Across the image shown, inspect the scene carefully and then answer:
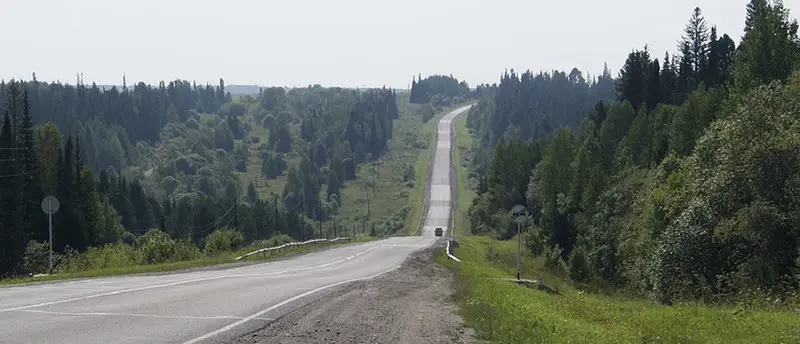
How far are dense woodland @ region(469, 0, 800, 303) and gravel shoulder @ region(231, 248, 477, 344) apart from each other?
11.9 m

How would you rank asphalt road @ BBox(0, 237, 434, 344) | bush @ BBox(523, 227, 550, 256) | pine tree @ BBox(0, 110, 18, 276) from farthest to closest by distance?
bush @ BBox(523, 227, 550, 256) < pine tree @ BBox(0, 110, 18, 276) < asphalt road @ BBox(0, 237, 434, 344)

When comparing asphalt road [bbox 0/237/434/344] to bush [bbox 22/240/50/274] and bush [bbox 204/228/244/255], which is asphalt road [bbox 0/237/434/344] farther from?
bush [bbox 22/240/50/274]

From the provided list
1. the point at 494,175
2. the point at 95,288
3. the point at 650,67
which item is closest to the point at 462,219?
the point at 494,175

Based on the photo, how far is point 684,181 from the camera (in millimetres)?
52250

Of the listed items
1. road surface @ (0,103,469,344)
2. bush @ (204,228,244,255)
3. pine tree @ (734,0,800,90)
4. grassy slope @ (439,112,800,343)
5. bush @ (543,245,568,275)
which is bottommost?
bush @ (543,245,568,275)

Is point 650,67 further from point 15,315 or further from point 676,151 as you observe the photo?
point 15,315

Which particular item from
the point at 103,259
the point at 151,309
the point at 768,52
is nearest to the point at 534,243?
the point at 768,52

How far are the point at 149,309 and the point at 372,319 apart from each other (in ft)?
13.4

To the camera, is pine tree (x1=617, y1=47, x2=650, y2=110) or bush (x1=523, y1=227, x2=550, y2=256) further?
pine tree (x1=617, y1=47, x2=650, y2=110)

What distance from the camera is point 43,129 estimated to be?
98.8 meters

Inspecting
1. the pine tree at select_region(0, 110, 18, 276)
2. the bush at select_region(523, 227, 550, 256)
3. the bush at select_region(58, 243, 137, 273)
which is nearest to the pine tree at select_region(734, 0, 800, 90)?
the bush at select_region(523, 227, 550, 256)

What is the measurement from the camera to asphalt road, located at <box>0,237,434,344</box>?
1216cm

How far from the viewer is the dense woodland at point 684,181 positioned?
1410 inches

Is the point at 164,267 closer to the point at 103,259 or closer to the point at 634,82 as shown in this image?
the point at 103,259
